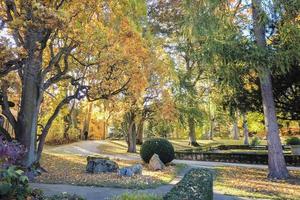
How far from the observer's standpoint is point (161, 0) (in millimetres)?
24188

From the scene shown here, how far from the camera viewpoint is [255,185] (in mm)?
10617

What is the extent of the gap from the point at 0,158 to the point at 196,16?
8.12m

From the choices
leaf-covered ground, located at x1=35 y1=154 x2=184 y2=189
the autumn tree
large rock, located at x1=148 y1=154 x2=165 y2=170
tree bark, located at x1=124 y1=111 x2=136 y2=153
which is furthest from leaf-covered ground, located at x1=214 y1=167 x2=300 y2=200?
tree bark, located at x1=124 y1=111 x2=136 y2=153

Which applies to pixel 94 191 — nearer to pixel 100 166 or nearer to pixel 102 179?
pixel 102 179

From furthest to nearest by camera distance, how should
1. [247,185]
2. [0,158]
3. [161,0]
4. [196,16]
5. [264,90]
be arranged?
1. [161,0]
2. [264,90]
3. [196,16]
4. [247,185]
5. [0,158]

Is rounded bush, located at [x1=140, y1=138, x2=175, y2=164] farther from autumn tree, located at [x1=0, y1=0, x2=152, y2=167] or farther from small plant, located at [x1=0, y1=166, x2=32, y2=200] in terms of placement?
small plant, located at [x1=0, y1=166, x2=32, y2=200]

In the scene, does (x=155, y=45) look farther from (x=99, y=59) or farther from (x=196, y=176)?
(x=196, y=176)

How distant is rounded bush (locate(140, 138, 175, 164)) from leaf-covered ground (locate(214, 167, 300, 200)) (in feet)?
7.99

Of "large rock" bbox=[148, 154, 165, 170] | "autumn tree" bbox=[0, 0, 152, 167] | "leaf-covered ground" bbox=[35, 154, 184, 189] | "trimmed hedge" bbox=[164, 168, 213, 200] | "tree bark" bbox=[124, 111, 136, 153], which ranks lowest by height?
"leaf-covered ground" bbox=[35, 154, 184, 189]

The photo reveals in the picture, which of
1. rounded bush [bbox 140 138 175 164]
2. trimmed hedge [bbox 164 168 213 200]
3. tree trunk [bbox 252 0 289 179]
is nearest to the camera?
trimmed hedge [bbox 164 168 213 200]

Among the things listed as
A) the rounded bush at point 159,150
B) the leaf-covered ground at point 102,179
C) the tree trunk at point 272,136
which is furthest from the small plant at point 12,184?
the rounded bush at point 159,150

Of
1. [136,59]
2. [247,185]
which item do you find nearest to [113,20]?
[136,59]

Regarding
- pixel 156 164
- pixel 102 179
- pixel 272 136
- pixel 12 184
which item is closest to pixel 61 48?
pixel 102 179

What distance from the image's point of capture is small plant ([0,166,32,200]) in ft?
16.2
